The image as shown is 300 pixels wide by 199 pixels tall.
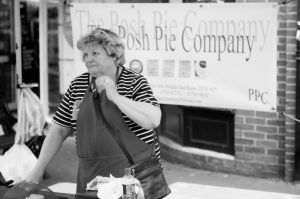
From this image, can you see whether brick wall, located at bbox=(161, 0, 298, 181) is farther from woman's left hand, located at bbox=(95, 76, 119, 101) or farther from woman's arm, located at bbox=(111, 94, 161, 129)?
woman's left hand, located at bbox=(95, 76, 119, 101)

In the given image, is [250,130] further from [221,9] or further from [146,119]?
[146,119]

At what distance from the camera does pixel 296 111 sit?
6.09 meters

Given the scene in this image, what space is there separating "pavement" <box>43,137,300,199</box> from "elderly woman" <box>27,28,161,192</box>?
1.42 meters

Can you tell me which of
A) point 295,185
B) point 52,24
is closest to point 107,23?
point 295,185

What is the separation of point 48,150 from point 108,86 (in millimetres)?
681

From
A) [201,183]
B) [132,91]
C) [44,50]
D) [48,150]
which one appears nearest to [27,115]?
[201,183]

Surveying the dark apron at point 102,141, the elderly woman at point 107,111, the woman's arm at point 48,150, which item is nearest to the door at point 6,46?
the woman's arm at point 48,150

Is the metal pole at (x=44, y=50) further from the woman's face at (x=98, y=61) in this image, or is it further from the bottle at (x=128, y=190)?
the bottle at (x=128, y=190)

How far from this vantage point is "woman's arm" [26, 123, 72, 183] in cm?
355

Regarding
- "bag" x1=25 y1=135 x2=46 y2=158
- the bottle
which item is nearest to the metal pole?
"bag" x1=25 y1=135 x2=46 y2=158

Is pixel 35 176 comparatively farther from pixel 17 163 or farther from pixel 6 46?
pixel 6 46

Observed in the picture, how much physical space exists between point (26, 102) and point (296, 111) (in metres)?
2.72

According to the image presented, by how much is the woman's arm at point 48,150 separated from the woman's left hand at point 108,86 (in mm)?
531

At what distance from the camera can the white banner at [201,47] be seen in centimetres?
505
